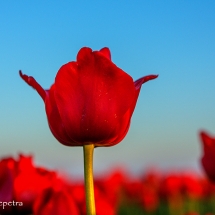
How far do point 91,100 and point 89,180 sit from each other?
107 mm

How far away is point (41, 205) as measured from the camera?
2.60 ft

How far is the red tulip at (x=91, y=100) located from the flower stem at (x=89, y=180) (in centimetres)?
2

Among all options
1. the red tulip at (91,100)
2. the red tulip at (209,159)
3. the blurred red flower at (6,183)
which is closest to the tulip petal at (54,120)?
the red tulip at (91,100)

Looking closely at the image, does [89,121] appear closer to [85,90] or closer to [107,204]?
[85,90]

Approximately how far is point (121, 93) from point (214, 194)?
3509mm

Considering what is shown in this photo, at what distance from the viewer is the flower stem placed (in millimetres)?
682

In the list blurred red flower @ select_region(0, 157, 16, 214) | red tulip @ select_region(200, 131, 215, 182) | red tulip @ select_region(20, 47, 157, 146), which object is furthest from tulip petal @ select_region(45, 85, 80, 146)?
red tulip @ select_region(200, 131, 215, 182)

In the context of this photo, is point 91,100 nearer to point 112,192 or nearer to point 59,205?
point 59,205

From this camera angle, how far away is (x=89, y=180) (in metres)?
0.70

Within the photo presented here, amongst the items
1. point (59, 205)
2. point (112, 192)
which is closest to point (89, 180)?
point (59, 205)

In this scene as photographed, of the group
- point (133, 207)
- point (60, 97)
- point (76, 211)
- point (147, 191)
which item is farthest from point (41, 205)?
point (133, 207)

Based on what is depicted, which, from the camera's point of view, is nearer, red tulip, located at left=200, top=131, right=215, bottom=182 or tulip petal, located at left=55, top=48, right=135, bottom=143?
tulip petal, located at left=55, top=48, right=135, bottom=143

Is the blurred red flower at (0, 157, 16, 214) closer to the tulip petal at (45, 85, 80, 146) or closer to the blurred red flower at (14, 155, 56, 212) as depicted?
the blurred red flower at (14, 155, 56, 212)

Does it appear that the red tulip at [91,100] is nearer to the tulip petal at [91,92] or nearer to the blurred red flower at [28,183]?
the tulip petal at [91,92]
